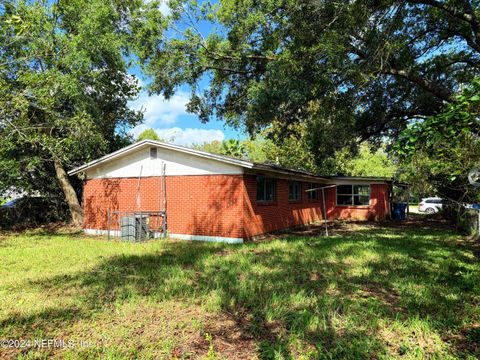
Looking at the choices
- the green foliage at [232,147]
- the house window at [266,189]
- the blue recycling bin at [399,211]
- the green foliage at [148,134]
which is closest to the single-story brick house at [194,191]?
the house window at [266,189]

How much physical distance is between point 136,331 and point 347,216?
1952cm

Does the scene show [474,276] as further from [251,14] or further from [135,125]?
[135,125]

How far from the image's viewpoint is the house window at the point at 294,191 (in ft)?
52.2

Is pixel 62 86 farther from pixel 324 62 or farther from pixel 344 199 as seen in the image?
pixel 344 199

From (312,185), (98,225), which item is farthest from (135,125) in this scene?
(312,185)

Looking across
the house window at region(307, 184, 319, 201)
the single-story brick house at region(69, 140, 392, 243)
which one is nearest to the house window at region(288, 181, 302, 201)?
the single-story brick house at region(69, 140, 392, 243)

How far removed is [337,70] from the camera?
1038 centimetres

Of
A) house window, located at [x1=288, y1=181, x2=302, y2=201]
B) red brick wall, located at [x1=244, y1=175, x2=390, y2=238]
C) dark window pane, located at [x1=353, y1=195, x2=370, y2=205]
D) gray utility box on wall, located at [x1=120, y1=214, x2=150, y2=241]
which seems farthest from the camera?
dark window pane, located at [x1=353, y1=195, x2=370, y2=205]

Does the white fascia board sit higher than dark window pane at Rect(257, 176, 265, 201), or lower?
higher

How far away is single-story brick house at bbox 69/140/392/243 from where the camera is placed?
38.3ft

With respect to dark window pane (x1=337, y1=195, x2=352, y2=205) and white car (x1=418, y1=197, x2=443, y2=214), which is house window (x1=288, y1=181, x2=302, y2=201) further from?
white car (x1=418, y1=197, x2=443, y2=214)

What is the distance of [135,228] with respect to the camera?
1212 centimetres

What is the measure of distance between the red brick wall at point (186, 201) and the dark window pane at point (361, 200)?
1292 cm

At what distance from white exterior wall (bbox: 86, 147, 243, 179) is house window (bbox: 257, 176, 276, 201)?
5.60 ft
